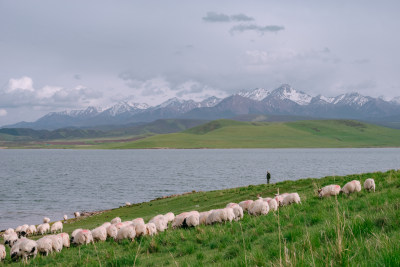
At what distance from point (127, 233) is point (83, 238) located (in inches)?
94.3

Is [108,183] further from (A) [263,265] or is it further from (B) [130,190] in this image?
(A) [263,265]

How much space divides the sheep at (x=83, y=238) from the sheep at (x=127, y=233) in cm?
164

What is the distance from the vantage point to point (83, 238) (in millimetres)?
15039

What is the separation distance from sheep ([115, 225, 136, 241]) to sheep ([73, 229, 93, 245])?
164 centimetres

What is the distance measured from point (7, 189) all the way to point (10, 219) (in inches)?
1031

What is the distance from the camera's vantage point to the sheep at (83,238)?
15.0 m

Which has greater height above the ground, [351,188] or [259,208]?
[351,188]

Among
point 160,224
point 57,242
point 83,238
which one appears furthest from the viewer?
point 160,224

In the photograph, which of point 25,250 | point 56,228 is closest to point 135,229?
point 25,250

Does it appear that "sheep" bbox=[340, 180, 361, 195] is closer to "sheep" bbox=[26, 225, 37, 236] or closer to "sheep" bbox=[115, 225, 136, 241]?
"sheep" bbox=[115, 225, 136, 241]

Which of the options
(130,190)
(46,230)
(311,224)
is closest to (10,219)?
(46,230)

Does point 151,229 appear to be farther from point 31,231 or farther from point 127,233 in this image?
point 31,231

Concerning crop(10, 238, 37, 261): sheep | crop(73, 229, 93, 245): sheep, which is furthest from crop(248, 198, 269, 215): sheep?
crop(10, 238, 37, 261): sheep

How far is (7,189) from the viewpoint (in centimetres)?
6050
